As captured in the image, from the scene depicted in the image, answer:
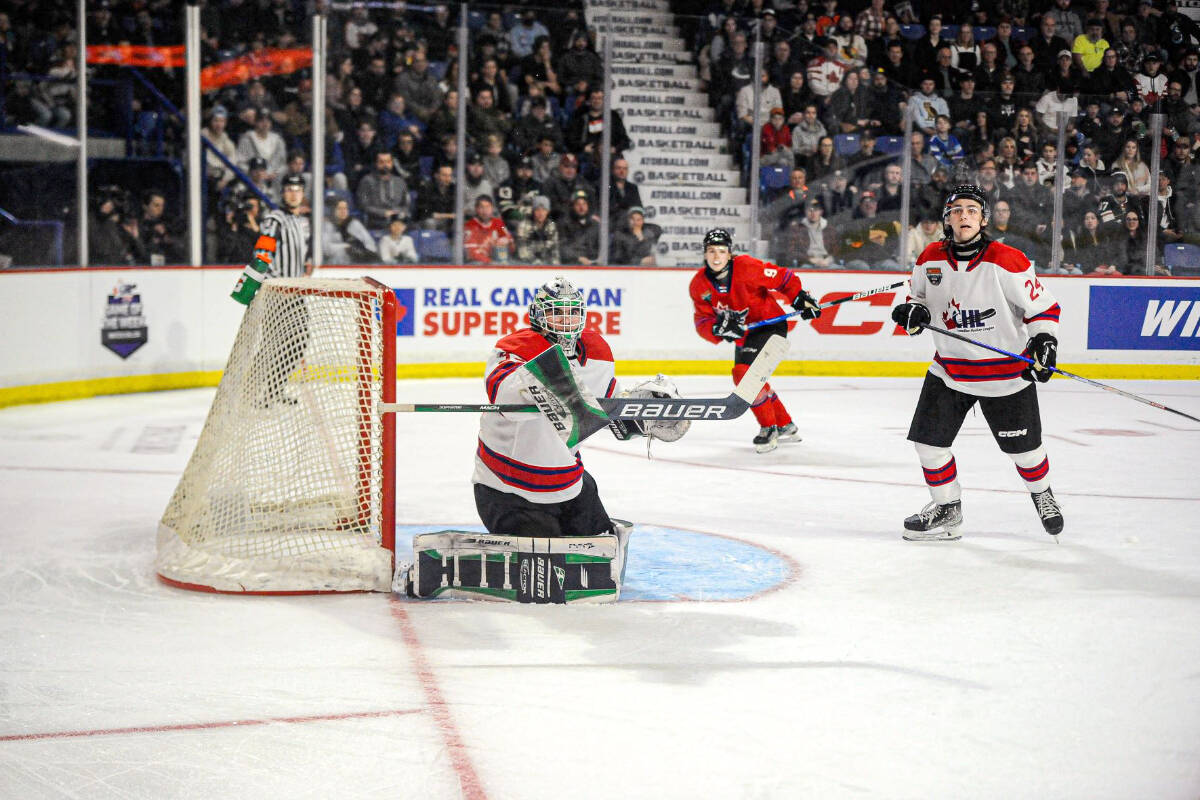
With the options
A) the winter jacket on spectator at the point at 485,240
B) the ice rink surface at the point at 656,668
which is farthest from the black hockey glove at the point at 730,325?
the winter jacket on spectator at the point at 485,240

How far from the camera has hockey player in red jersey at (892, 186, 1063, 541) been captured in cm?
476

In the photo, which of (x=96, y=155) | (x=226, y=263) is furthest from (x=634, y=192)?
(x=96, y=155)

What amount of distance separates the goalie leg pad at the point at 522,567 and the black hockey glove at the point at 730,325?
292 centimetres

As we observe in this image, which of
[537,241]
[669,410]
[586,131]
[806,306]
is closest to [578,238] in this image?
[537,241]

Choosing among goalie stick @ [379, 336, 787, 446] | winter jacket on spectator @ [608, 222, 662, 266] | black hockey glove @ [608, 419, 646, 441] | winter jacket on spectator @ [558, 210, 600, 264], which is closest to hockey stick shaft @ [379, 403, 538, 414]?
goalie stick @ [379, 336, 787, 446]

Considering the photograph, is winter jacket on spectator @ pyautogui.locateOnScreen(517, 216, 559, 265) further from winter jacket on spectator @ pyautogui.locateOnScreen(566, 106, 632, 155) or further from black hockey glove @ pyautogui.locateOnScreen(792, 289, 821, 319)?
black hockey glove @ pyautogui.locateOnScreen(792, 289, 821, 319)

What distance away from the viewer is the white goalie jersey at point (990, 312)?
475 centimetres

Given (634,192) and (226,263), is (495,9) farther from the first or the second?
(226,263)

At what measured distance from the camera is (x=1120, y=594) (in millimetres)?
4207

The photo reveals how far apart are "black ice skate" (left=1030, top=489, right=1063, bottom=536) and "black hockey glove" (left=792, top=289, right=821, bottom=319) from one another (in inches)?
65.9

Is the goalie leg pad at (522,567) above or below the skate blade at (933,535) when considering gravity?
above

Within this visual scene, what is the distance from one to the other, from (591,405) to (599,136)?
21.7ft

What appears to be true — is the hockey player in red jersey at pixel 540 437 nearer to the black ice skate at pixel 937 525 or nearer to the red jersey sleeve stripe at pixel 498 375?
the red jersey sleeve stripe at pixel 498 375

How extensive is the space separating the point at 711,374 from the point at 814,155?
1760 millimetres
